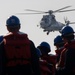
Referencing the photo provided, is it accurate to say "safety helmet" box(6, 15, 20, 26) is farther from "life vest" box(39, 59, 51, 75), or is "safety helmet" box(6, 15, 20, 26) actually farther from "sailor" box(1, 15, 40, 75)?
"life vest" box(39, 59, 51, 75)

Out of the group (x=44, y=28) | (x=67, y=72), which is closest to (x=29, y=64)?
(x=67, y=72)

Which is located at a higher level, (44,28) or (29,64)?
(29,64)

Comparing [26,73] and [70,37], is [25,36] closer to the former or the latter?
[26,73]

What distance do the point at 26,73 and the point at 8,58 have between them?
0.49m

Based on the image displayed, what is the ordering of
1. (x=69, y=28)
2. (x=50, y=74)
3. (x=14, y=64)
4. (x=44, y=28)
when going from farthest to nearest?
(x=44, y=28) < (x=50, y=74) < (x=69, y=28) < (x=14, y=64)

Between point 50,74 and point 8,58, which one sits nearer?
point 8,58

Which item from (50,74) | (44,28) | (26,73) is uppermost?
(26,73)

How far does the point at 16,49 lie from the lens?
938cm

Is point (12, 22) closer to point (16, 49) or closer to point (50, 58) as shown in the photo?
point (16, 49)

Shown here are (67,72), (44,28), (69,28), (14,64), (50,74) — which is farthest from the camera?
(44,28)

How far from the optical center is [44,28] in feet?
207

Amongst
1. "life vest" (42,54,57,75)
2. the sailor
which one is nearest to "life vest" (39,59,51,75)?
"life vest" (42,54,57,75)

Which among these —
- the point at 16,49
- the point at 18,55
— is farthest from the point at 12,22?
the point at 18,55

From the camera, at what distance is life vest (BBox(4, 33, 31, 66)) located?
30.6 ft
